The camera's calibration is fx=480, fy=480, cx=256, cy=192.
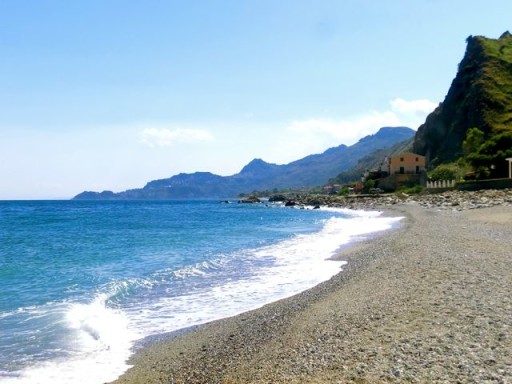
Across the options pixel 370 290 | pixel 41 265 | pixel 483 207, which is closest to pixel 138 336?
pixel 370 290

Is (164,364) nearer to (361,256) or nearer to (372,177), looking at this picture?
(361,256)

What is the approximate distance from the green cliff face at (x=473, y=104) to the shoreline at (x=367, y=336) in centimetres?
9677

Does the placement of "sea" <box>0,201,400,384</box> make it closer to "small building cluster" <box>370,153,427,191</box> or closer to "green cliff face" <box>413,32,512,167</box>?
"small building cluster" <box>370,153,427,191</box>

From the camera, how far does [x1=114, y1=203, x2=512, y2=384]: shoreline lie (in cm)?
747

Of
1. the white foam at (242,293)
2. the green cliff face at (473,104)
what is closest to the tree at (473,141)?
the green cliff face at (473,104)

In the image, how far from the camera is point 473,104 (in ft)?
366

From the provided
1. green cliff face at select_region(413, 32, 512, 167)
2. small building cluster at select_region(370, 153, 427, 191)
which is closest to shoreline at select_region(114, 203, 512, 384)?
green cliff face at select_region(413, 32, 512, 167)

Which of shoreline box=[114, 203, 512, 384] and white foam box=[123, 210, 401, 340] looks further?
white foam box=[123, 210, 401, 340]

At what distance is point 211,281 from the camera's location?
19.8 meters

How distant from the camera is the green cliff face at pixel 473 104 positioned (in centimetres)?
10700

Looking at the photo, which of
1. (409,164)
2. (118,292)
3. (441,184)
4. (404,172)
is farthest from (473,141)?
(118,292)

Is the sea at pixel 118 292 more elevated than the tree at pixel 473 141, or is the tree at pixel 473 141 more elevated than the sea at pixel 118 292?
the tree at pixel 473 141

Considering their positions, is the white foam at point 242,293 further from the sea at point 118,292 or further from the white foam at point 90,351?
the white foam at point 90,351

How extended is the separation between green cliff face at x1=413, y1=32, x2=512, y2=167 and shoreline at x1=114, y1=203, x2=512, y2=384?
9677 cm
